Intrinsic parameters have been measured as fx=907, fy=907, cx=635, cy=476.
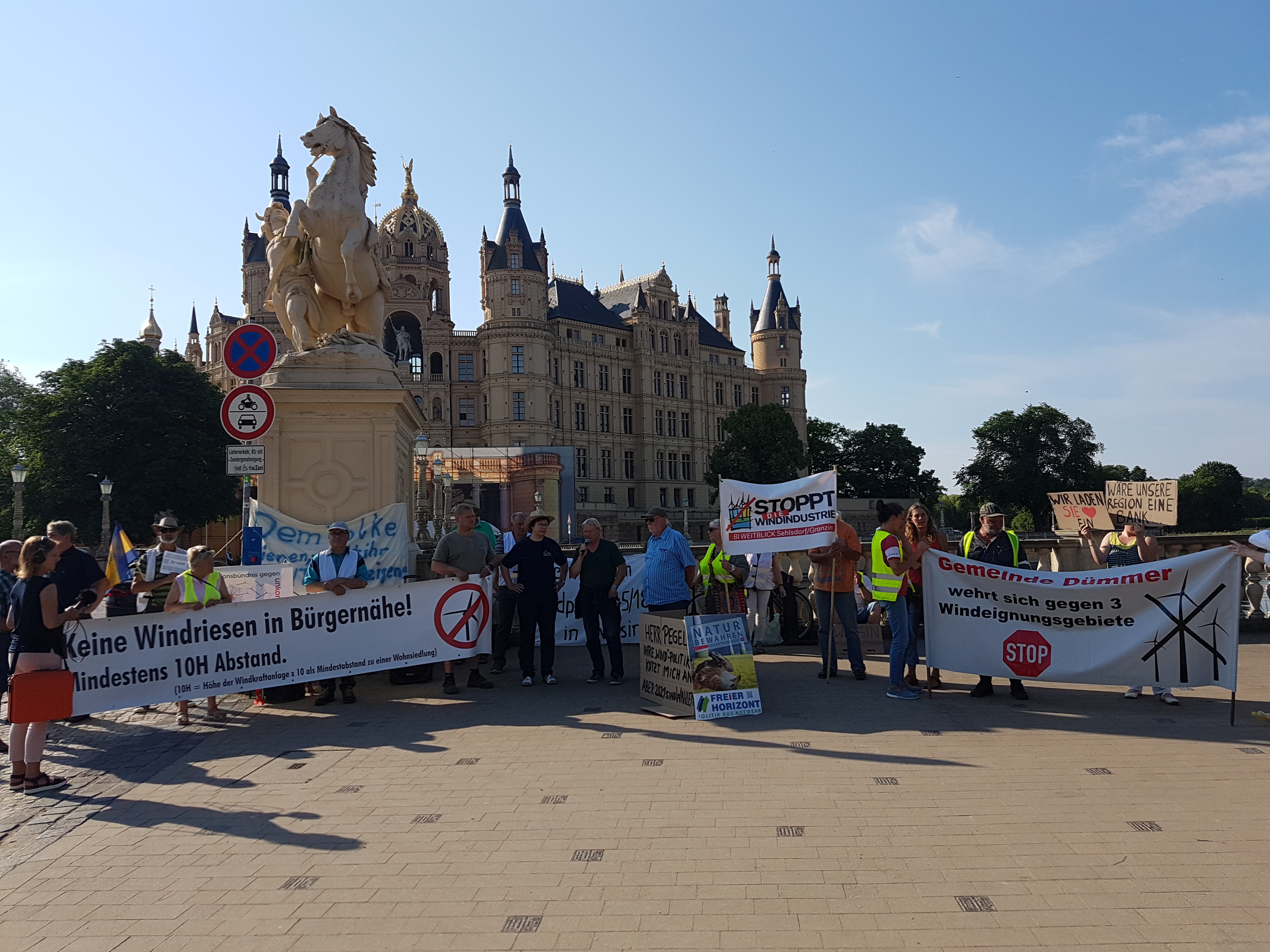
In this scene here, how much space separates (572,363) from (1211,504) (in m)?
64.6

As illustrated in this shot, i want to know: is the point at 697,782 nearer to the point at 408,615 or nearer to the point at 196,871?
the point at 196,871

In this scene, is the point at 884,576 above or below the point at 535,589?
above

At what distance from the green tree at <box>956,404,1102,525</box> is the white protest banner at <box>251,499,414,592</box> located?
3012 inches

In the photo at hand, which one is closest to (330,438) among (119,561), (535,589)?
(119,561)

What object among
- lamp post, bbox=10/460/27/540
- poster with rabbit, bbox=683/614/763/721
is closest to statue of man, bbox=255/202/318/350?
poster with rabbit, bbox=683/614/763/721

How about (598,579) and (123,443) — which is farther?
(123,443)

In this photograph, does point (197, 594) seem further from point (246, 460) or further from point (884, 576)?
point (884, 576)

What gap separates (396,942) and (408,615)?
5616mm

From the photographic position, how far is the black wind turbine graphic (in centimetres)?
792

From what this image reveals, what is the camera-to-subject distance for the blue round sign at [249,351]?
28.7 feet

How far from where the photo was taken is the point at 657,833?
4.94 meters

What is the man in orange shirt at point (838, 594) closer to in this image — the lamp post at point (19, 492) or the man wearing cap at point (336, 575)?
the man wearing cap at point (336, 575)

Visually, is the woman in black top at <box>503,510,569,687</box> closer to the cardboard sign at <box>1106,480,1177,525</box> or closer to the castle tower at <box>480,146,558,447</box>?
the cardboard sign at <box>1106,480,1177,525</box>

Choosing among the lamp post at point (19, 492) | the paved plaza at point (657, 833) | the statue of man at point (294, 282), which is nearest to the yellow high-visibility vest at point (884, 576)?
the paved plaza at point (657, 833)
